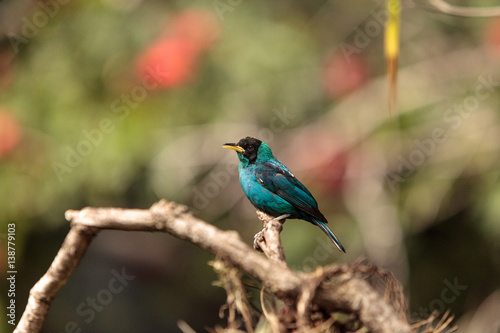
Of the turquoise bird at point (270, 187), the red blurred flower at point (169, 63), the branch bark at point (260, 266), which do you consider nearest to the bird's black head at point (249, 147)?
the turquoise bird at point (270, 187)

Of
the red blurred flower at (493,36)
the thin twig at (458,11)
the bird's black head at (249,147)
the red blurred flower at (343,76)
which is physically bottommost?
the bird's black head at (249,147)

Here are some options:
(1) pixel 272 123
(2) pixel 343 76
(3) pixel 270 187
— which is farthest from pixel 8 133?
(3) pixel 270 187

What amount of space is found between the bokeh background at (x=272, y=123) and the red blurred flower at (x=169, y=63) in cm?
2

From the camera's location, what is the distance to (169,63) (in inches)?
229

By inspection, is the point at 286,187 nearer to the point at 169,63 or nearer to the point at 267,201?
the point at 267,201

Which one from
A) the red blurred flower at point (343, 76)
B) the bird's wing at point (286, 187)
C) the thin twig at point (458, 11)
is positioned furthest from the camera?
the red blurred flower at point (343, 76)

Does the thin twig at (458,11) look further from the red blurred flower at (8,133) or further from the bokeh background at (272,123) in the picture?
the red blurred flower at (8,133)

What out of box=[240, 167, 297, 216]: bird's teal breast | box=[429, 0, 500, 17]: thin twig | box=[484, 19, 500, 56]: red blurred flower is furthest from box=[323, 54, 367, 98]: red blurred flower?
box=[240, 167, 297, 216]: bird's teal breast

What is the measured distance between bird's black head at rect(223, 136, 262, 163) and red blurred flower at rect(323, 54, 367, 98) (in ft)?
8.73

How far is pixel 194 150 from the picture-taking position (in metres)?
6.29

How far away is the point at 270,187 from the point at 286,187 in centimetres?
10

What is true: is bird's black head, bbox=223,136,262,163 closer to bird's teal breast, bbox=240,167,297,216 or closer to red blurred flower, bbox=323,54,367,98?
bird's teal breast, bbox=240,167,297,216

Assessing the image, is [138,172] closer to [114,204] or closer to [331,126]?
[114,204]

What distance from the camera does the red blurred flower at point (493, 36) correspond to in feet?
18.7
